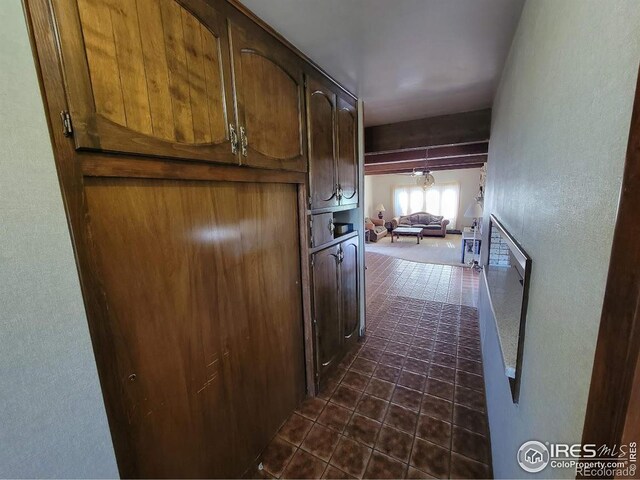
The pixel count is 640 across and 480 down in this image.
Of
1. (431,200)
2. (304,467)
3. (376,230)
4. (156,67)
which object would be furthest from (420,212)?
(156,67)

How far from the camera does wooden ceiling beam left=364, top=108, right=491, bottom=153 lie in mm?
2672

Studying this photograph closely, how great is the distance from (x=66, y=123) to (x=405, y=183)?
35.9 ft

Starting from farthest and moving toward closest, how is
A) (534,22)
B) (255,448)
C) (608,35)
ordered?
(255,448) → (534,22) → (608,35)

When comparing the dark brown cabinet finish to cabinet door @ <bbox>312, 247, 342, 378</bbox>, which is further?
cabinet door @ <bbox>312, 247, 342, 378</bbox>

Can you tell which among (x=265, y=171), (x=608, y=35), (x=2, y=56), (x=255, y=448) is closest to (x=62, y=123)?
(x=2, y=56)

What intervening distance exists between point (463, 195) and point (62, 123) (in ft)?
36.3

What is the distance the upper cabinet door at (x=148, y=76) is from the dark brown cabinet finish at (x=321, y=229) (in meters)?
0.80

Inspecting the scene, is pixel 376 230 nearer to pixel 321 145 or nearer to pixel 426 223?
pixel 426 223

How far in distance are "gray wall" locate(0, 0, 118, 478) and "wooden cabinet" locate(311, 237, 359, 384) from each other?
1.32 m

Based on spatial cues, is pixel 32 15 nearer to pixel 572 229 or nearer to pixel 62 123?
pixel 62 123

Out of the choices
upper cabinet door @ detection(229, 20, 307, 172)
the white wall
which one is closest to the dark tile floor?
upper cabinet door @ detection(229, 20, 307, 172)

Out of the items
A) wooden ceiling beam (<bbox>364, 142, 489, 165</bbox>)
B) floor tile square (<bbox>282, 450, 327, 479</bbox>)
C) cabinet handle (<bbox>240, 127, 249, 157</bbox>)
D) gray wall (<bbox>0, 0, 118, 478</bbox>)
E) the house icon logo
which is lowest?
floor tile square (<bbox>282, 450, 327, 479</bbox>)

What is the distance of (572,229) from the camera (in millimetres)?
578

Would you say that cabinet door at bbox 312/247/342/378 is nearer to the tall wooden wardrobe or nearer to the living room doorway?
the tall wooden wardrobe
